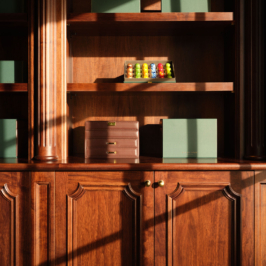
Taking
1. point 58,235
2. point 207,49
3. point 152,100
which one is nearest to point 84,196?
point 58,235

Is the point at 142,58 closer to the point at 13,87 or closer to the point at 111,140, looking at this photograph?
the point at 111,140

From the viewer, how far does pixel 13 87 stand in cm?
145

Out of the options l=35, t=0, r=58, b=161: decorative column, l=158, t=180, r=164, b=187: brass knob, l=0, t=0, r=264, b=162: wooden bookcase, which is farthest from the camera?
l=0, t=0, r=264, b=162: wooden bookcase

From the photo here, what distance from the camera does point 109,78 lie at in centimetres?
182

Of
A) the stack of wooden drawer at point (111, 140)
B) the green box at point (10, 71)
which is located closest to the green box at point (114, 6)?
the green box at point (10, 71)

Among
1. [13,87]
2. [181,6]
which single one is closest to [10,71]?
[13,87]

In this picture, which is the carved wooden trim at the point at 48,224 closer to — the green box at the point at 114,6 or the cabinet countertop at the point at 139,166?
the cabinet countertop at the point at 139,166

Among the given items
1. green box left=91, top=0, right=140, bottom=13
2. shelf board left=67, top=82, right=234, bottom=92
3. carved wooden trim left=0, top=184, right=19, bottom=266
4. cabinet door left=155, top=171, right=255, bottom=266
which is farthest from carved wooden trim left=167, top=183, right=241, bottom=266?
green box left=91, top=0, right=140, bottom=13

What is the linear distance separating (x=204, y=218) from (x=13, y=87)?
1.31 meters

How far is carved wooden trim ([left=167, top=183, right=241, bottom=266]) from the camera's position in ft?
4.26

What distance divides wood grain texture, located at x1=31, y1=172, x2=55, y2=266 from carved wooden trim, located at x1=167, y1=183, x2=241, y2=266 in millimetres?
615

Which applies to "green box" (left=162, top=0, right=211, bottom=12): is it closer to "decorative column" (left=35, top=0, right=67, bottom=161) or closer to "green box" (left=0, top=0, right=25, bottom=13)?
"decorative column" (left=35, top=0, right=67, bottom=161)

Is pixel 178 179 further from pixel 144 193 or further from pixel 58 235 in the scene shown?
pixel 58 235

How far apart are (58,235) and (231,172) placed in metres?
0.97
